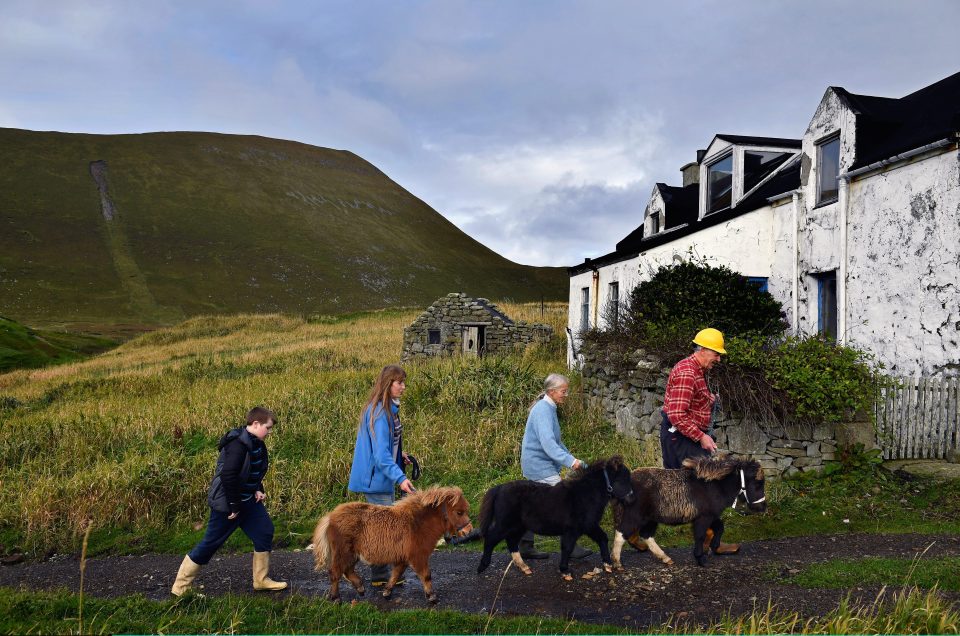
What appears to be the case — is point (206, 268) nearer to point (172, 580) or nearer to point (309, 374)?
point (309, 374)

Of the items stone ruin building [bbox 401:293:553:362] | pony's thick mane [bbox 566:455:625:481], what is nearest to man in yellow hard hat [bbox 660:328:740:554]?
pony's thick mane [bbox 566:455:625:481]

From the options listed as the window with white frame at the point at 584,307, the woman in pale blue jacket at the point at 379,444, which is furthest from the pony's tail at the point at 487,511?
the window with white frame at the point at 584,307

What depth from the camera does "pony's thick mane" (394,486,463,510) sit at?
5.26m

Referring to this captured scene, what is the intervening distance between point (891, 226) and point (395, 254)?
10483cm

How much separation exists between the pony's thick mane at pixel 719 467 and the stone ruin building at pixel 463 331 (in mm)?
17053

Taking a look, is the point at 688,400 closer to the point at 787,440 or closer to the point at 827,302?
the point at 787,440

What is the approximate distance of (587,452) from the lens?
11.0 metres

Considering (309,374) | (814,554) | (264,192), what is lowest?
(814,554)

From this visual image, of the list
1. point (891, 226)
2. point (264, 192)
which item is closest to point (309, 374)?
point (891, 226)

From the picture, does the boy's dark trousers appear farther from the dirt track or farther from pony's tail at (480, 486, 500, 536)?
pony's tail at (480, 486, 500, 536)

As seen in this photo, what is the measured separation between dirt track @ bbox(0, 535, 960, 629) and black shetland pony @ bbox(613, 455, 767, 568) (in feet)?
1.43

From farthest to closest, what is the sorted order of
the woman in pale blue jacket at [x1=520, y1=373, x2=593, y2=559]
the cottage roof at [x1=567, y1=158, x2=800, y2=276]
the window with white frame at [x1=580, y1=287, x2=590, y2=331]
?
the window with white frame at [x1=580, y1=287, x2=590, y2=331] < the cottage roof at [x1=567, y1=158, x2=800, y2=276] < the woman in pale blue jacket at [x1=520, y1=373, x2=593, y2=559]

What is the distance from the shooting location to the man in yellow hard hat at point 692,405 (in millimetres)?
6312

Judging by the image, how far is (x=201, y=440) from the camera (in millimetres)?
11828
